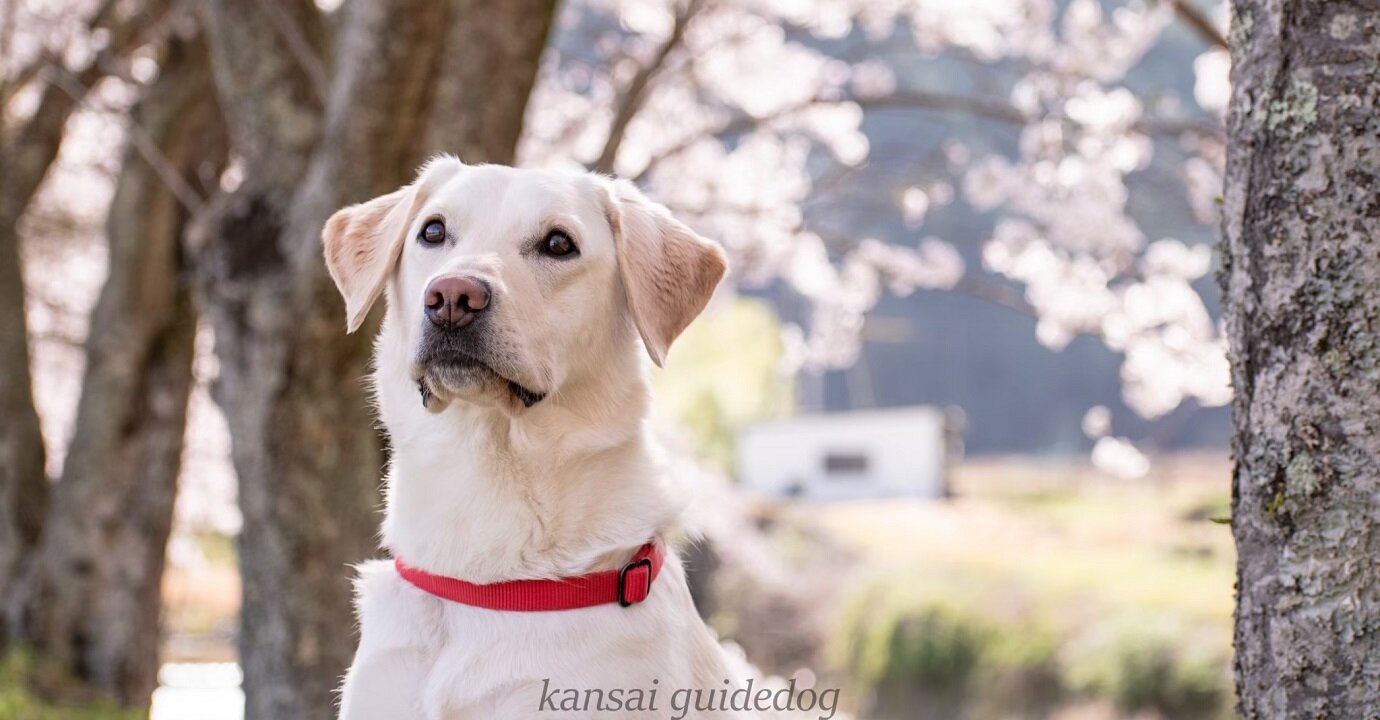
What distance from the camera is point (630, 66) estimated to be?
10.5 m

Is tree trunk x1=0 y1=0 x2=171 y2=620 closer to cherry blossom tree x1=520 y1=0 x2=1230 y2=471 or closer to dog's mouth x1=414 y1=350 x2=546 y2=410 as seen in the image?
→ cherry blossom tree x1=520 y1=0 x2=1230 y2=471

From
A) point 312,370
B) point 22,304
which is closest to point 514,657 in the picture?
point 312,370

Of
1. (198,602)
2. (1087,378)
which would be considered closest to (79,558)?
(198,602)

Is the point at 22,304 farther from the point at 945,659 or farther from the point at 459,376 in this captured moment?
the point at 945,659

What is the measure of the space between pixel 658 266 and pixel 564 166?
425 millimetres

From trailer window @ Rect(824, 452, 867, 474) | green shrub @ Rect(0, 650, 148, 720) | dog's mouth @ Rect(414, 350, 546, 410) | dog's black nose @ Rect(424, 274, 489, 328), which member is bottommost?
trailer window @ Rect(824, 452, 867, 474)

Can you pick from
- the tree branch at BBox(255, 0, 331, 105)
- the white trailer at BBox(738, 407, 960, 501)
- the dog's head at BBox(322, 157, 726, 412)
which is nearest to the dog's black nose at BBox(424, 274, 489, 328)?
the dog's head at BBox(322, 157, 726, 412)

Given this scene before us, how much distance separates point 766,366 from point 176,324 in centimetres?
2872

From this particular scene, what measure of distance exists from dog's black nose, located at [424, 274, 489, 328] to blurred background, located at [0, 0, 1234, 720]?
0.71 metres

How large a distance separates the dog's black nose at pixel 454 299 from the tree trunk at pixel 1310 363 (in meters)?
1.34

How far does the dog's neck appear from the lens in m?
2.62

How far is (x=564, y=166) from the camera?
10.5 ft

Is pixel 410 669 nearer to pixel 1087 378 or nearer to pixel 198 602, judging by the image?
pixel 198 602

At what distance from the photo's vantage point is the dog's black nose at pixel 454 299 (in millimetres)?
2559
